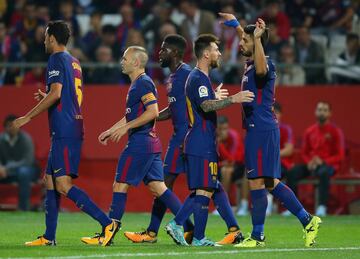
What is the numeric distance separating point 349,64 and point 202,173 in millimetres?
8486

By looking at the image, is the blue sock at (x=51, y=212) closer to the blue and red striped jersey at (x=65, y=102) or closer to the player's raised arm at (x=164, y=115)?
the blue and red striped jersey at (x=65, y=102)

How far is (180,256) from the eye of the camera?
33.6 ft

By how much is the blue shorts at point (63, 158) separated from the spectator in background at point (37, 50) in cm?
924

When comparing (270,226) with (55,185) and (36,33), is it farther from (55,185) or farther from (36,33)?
(36,33)

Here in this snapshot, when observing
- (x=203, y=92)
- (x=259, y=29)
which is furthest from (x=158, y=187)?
(x=259, y=29)

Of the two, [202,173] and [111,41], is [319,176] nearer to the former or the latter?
[111,41]

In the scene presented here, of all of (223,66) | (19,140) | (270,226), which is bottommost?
(270,226)

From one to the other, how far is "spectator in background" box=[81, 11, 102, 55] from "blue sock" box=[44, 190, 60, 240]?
31.1 ft

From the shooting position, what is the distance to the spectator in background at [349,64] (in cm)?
1933

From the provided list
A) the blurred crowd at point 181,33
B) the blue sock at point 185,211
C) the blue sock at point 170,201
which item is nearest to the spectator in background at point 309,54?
the blurred crowd at point 181,33

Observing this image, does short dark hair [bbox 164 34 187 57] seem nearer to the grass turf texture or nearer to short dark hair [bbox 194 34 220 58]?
short dark hair [bbox 194 34 220 58]

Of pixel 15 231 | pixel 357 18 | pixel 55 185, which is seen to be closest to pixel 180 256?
pixel 55 185

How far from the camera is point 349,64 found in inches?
759

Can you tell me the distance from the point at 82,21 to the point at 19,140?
3976mm
